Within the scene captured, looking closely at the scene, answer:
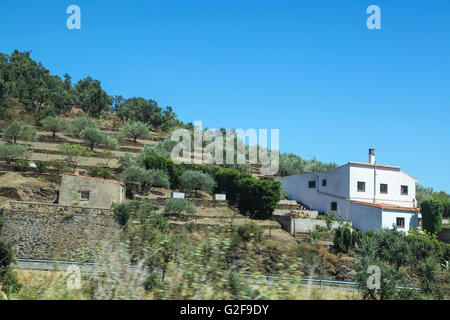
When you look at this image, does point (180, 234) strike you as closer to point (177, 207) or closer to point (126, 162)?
point (177, 207)

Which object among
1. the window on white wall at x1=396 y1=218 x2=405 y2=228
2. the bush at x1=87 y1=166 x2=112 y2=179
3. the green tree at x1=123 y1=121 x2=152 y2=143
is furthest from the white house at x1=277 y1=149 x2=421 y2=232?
the green tree at x1=123 y1=121 x2=152 y2=143

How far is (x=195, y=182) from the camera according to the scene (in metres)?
35.4

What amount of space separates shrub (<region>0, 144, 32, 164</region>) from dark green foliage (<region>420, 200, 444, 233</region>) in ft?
120

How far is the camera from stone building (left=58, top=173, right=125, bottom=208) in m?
26.5

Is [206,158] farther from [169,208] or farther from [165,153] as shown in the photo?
[169,208]

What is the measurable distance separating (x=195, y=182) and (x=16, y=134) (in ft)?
74.3

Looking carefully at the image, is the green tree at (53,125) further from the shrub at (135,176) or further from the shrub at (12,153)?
the shrub at (135,176)

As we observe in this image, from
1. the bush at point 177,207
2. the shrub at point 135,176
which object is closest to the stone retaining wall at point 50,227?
the bush at point 177,207

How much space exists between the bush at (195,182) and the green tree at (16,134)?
21.1 m

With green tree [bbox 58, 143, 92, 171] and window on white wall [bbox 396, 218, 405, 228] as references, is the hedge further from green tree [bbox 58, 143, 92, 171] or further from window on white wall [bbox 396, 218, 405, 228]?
window on white wall [bbox 396, 218, 405, 228]

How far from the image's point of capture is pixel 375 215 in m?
28.9

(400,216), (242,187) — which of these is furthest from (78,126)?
(400,216)

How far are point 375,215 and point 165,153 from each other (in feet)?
85.7
